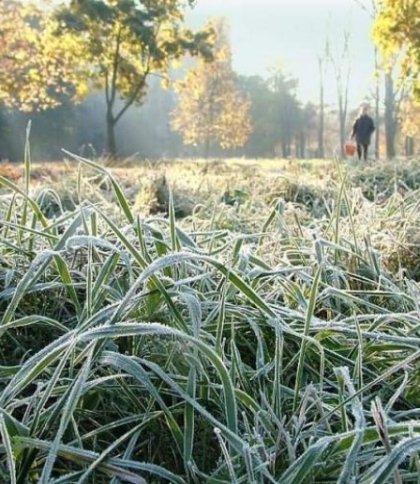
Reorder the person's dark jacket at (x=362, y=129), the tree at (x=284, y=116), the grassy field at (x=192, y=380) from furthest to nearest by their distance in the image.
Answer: the tree at (x=284, y=116)
the person's dark jacket at (x=362, y=129)
the grassy field at (x=192, y=380)

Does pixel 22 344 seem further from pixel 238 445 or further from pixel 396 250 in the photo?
pixel 396 250

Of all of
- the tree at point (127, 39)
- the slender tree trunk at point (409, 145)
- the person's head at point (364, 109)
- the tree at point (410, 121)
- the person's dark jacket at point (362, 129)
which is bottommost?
the person's dark jacket at point (362, 129)

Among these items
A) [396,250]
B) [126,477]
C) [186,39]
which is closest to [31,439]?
[126,477]

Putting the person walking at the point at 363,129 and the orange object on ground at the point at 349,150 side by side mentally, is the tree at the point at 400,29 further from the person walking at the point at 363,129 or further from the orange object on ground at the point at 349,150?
the orange object on ground at the point at 349,150

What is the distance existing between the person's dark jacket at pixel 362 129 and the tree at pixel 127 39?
9.88 meters

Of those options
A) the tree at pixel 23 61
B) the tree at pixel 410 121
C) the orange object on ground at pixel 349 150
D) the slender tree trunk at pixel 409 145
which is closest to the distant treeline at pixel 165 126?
the slender tree trunk at pixel 409 145

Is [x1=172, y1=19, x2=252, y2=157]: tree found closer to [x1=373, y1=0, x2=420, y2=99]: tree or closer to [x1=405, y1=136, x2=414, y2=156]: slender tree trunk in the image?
[x1=405, y1=136, x2=414, y2=156]: slender tree trunk

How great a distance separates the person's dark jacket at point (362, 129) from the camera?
31.9 feet

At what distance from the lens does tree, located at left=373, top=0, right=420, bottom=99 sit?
25.1 feet

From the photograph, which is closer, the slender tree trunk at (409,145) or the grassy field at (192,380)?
the grassy field at (192,380)

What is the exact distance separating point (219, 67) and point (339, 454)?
103ft

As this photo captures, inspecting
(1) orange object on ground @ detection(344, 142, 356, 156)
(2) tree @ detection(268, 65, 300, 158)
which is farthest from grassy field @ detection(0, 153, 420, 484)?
(2) tree @ detection(268, 65, 300, 158)

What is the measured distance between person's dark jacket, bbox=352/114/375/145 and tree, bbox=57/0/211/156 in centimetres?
988

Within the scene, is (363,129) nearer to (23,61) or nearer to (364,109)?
(364,109)
